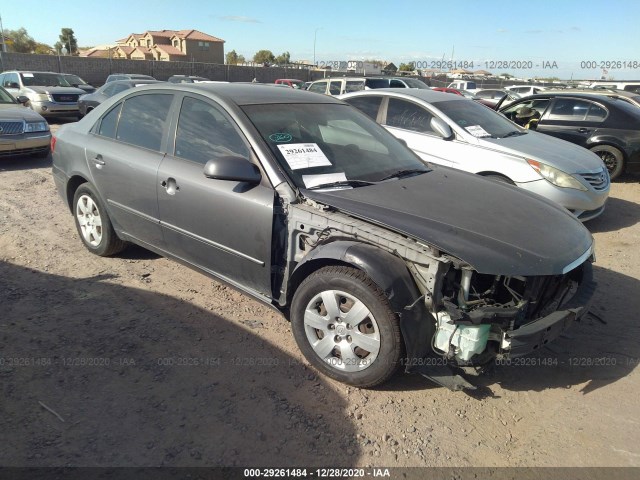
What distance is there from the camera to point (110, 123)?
13.9ft

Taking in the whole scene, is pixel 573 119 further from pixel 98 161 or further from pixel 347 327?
pixel 98 161

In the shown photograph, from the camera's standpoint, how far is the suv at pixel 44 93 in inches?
520

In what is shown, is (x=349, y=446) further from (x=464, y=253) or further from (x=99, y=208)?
(x=99, y=208)

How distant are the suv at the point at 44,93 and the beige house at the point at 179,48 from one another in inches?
2133

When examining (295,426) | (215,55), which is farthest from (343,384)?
(215,55)

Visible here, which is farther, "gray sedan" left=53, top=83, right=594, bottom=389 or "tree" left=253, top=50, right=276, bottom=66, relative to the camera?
"tree" left=253, top=50, right=276, bottom=66

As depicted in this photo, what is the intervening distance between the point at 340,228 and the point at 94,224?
9.34ft

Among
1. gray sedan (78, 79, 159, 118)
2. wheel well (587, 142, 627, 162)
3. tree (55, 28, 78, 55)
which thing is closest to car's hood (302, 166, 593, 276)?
wheel well (587, 142, 627, 162)

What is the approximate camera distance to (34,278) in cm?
410

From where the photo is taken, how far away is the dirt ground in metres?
2.39

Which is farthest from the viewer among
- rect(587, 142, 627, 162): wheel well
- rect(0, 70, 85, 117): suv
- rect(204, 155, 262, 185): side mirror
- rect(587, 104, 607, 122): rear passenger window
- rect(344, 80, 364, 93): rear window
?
rect(344, 80, 364, 93): rear window

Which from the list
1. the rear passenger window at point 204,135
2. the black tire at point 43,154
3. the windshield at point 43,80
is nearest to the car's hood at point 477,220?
the rear passenger window at point 204,135

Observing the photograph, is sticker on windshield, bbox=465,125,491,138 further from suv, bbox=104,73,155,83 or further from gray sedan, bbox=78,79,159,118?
suv, bbox=104,73,155,83

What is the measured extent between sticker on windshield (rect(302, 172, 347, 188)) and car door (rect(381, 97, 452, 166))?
2993 millimetres
